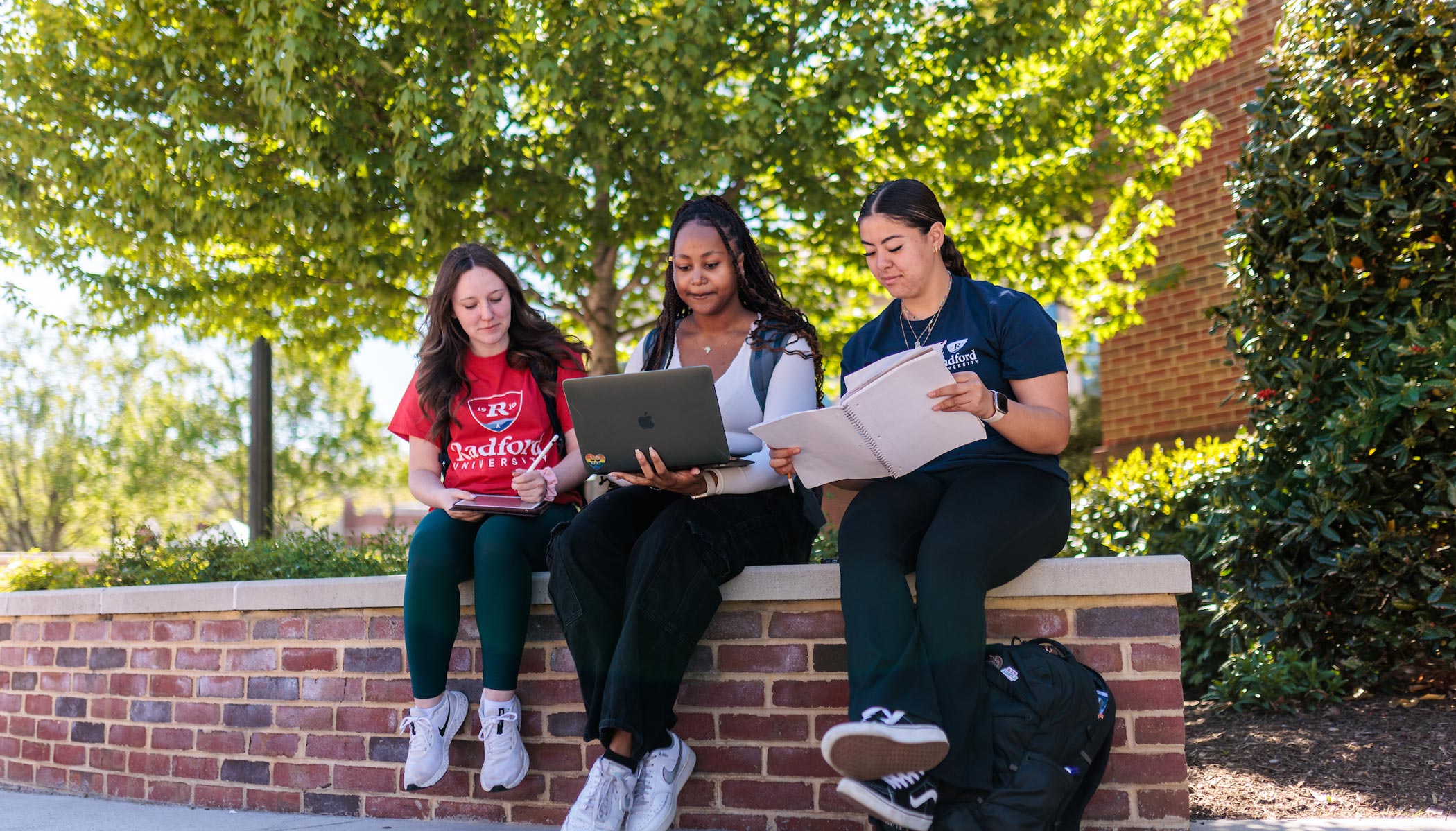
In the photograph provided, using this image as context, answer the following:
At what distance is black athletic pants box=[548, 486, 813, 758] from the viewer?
304 centimetres

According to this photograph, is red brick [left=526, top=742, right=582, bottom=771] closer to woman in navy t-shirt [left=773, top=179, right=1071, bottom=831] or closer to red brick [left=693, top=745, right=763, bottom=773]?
red brick [left=693, top=745, right=763, bottom=773]

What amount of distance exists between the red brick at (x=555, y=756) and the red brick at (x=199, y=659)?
1.47 metres

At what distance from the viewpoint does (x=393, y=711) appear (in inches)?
152

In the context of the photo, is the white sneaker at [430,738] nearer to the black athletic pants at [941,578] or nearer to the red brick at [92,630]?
the black athletic pants at [941,578]

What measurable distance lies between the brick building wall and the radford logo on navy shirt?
584 cm

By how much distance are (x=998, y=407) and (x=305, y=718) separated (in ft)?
9.08

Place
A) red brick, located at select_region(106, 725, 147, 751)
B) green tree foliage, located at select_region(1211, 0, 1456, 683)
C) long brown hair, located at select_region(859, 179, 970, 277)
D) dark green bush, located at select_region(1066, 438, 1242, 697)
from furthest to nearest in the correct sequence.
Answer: dark green bush, located at select_region(1066, 438, 1242, 697) → red brick, located at select_region(106, 725, 147, 751) → green tree foliage, located at select_region(1211, 0, 1456, 683) → long brown hair, located at select_region(859, 179, 970, 277)

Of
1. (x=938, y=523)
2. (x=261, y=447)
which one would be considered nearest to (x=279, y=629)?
(x=938, y=523)

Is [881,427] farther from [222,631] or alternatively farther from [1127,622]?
[222,631]

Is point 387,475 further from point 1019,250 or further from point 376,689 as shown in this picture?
point 376,689

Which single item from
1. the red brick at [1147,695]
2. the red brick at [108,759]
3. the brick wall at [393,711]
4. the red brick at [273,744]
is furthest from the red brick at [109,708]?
the red brick at [1147,695]

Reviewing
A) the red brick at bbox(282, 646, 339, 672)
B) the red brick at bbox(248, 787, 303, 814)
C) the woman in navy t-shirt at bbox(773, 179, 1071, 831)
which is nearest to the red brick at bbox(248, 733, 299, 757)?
the red brick at bbox(248, 787, 303, 814)

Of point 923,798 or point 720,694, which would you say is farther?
point 720,694

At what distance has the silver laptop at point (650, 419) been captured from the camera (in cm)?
299
